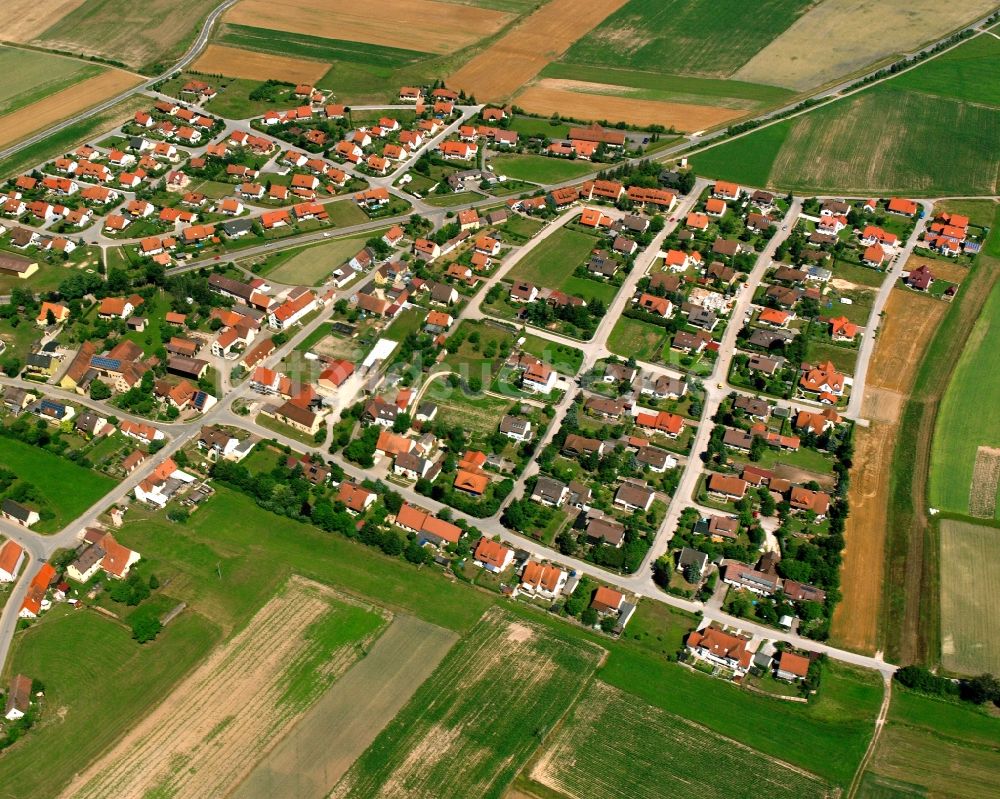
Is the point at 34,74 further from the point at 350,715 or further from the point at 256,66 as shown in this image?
the point at 350,715

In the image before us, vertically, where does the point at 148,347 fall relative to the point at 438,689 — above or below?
above

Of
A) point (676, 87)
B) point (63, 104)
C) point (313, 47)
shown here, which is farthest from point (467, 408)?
point (313, 47)

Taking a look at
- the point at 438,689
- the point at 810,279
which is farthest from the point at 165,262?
the point at 810,279

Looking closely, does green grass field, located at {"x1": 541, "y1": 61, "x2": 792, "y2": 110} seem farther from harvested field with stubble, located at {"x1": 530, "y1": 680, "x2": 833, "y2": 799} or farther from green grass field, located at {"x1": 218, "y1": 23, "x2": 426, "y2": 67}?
harvested field with stubble, located at {"x1": 530, "y1": 680, "x2": 833, "y2": 799}

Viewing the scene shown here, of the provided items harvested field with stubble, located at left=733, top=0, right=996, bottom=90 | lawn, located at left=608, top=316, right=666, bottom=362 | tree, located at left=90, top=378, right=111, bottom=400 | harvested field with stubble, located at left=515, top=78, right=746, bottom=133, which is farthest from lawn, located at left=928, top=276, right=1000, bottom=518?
tree, located at left=90, top=378, right=111, bottom=400

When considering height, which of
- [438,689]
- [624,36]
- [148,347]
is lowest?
[438,689]

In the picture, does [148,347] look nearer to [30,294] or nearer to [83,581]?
[30,294]

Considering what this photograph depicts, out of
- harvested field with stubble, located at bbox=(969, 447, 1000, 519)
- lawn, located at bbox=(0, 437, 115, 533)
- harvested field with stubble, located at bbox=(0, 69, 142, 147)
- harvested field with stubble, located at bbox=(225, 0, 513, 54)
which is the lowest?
harvested field with stubble, located at bbox=(969, 447, 1000, 519)
